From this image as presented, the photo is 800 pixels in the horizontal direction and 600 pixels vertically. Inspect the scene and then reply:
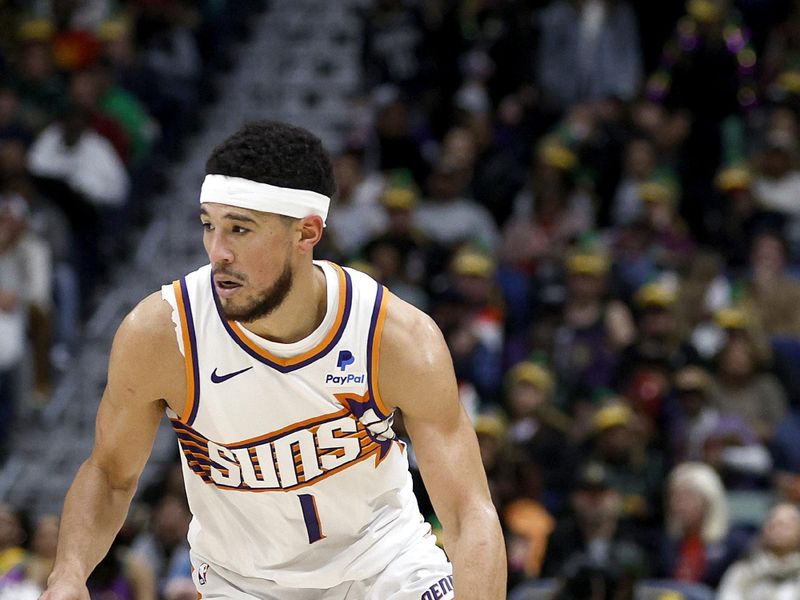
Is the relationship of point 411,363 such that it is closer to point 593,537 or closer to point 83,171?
point 593,537

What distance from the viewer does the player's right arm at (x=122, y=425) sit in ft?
15.5

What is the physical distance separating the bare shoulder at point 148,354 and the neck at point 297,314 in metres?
0.25

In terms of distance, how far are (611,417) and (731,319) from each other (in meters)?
1.35

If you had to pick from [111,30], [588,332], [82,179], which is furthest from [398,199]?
[111,30]

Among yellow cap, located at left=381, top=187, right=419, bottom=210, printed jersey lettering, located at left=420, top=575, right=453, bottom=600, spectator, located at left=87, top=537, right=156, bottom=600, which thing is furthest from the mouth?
yellow cap, located at left=381, top=187, right=419, bottom=210

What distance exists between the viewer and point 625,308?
1168 cm

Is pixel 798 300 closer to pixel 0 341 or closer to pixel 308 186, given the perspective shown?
pixel 0 341

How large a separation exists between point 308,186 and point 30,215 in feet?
24.5

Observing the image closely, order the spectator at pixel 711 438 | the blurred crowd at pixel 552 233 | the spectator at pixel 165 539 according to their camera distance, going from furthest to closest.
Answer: the spectator at pixel 711 438 → the spectator at pixel 165 539 → the blurred crowd at pixel 552 233

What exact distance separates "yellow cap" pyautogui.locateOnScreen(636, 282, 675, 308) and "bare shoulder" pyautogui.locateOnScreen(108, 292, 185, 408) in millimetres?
6936

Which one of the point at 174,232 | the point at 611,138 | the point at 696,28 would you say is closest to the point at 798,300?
the point at 611,138

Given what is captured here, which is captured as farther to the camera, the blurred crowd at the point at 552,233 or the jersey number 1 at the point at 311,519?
the blurred crowd at the point at 552,233

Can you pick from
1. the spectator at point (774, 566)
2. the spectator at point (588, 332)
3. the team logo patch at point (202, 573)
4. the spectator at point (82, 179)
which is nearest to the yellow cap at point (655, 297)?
the spectator at point (588, 332)

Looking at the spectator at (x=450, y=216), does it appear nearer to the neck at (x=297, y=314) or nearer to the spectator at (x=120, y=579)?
the spectator at (x=120, y=579)
